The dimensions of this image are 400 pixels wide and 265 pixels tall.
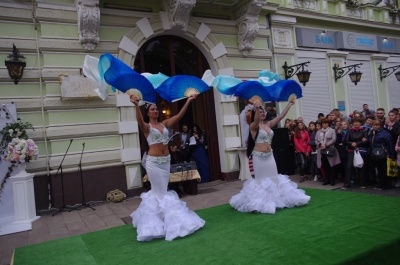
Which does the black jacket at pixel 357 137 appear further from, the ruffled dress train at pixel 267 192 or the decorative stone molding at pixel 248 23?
the decorative stone molding at pixel 248 23

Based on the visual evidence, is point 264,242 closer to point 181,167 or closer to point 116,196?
point 181,167

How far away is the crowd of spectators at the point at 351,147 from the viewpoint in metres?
Answer: 7.39

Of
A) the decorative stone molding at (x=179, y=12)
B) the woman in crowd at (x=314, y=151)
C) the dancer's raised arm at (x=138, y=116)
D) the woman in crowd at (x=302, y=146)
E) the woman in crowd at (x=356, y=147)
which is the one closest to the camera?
the dancer's raised arm at (x=138, y=116)

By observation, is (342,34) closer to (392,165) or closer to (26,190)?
(392,165)

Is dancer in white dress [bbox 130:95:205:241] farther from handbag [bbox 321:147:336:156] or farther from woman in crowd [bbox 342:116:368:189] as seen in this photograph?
woman in crowd [bbox 342:116:368:189]

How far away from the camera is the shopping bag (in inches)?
284

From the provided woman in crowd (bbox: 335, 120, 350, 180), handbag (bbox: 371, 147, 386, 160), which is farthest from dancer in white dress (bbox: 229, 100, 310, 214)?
woman in crowd (bbox: 335, 120, 350, 180)

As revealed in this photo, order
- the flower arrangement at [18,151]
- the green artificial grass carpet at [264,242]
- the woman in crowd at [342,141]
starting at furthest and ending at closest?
1. the woman in crowd at [342,141]
2. the flower arrangement at [18,151]
3. the green artificial grass carpet at [264,242]

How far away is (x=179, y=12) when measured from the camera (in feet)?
29.0

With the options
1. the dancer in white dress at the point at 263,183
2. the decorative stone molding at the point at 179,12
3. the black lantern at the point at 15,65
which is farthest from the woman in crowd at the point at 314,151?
the black lantern at the point at 15,65

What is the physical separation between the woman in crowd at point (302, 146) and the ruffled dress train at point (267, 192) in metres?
3.35

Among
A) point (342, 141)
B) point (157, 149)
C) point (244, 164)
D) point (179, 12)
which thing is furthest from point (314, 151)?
point (157, 149)

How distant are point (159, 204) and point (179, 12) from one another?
5949 mm

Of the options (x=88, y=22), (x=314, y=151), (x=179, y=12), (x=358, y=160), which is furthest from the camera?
(x=314, y=151)
